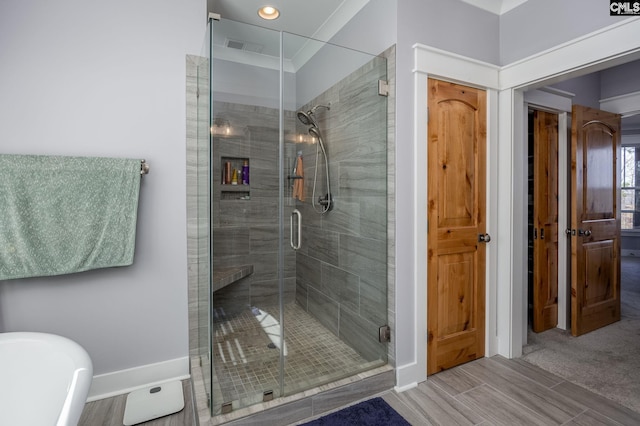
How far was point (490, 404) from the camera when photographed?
1962 mm

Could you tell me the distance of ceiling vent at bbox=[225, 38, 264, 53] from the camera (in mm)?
1926

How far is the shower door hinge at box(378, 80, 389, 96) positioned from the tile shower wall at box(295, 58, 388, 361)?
0.12 feet

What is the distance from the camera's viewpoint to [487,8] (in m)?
2.42

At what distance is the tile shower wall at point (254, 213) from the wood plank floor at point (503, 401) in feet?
3.62

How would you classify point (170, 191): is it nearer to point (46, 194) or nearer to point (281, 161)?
point (46, 194)

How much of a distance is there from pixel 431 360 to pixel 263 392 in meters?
1.20

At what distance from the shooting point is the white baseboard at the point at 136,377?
2012 mm

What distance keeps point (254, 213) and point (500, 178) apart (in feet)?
6.23

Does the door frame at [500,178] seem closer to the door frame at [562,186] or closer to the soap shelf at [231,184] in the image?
the door frame at [562,186]

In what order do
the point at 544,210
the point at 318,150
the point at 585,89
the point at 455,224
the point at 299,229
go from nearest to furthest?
the point at 299,229, the point at 318,150, the point at 455,224, the point at 544,210, the point at 585,89

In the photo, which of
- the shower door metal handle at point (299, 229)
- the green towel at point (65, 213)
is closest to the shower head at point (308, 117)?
the shower door metal handle at point (299, 229)

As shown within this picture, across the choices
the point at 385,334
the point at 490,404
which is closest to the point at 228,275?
the point at 385,334

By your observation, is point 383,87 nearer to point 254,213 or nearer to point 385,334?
point 254,213

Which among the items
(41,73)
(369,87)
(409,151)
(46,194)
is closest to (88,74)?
(41,73)
